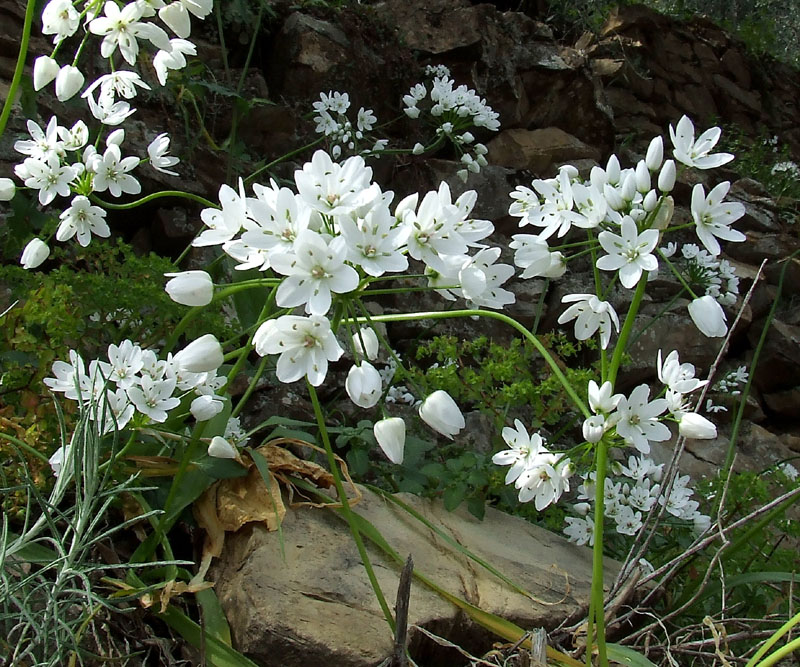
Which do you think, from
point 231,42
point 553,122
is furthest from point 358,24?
point 553,122

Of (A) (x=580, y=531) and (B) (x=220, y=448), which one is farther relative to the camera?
(A) (x=580, y=531)

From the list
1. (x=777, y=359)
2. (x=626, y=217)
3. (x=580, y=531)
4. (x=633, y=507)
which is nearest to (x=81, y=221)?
(x=626, y=217)

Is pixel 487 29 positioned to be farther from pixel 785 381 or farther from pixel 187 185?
pixel 785 381

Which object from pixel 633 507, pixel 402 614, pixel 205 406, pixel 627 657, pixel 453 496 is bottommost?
pixel 633 507

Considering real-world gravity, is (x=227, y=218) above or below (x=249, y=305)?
above

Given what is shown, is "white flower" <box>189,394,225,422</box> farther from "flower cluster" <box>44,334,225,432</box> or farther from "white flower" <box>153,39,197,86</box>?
"white flower" <box>153,39,197,86</box>

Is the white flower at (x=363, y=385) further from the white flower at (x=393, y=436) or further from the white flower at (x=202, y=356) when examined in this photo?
the white flower at (x=202, y=356)

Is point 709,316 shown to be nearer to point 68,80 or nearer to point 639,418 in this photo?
point 639,418

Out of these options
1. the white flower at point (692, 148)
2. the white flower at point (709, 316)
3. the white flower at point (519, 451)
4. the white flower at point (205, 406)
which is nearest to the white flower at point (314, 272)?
the white flower at point (205, 406)

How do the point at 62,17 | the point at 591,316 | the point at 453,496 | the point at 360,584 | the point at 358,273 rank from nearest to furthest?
the point at 358,273, the point at 591,316, the point at 62,17, the point at 360,584, the point at 453,496
